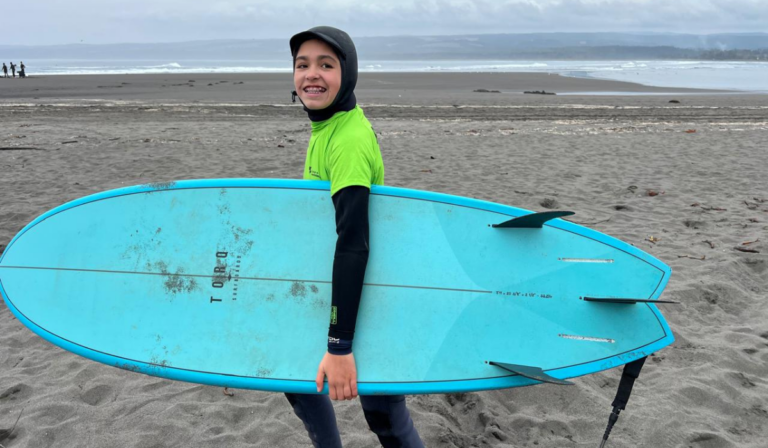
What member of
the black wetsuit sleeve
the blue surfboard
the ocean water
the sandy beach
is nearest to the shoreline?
the sandy beach

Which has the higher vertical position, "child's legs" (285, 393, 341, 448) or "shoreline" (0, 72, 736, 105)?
"shoreline" (0, 72, 736, 105)

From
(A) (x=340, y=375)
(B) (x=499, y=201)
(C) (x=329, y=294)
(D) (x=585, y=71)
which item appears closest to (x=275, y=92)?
(B) (x=499, y=201)

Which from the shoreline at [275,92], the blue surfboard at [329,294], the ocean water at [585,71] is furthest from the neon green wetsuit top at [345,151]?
the ocean water at [585,71]

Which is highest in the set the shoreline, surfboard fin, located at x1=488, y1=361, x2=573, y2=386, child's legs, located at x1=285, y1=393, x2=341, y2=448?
the shoreline

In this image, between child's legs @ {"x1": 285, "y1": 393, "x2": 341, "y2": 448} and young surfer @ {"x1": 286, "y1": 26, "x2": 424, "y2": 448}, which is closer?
young surfer @ {"x1": 286, "y1": 26, "x2": 424, "y2": 448}

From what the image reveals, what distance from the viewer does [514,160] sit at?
8.60 meters

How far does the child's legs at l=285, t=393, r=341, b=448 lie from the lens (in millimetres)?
1896

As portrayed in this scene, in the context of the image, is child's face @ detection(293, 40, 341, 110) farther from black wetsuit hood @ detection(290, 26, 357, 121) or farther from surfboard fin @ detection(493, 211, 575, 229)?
surfboard fin @ detection(493, 211, 575, 229)

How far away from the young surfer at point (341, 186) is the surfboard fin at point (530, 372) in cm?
38

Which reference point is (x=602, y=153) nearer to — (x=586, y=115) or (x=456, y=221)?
(x=586, y=115)

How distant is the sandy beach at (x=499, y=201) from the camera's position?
8.45 feet

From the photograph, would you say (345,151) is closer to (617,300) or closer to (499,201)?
(617,300)

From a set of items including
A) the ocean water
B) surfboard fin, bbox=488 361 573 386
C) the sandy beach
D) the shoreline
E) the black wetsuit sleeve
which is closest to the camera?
the black wetsuit sleeve

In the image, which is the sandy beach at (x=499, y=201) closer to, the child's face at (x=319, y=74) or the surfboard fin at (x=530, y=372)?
the surfboard fin at (x=530, y=372)
